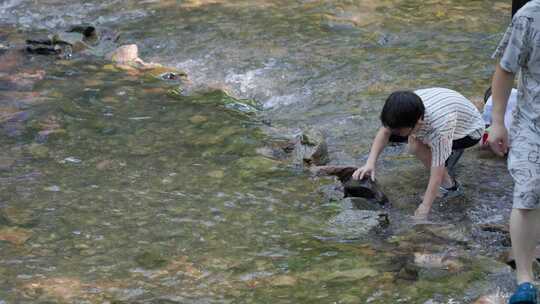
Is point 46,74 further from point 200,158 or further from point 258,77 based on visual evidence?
point 200,158

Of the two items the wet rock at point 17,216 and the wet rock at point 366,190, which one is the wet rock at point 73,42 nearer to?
the wet rock at point 17,216

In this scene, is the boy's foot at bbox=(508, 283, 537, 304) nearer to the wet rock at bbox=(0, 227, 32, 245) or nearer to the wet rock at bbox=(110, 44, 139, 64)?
the wet rock at bbox=(0, 227, 32, 245)

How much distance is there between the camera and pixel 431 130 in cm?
479

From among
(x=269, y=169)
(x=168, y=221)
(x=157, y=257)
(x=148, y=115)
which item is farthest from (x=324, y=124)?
(x=157, y=257)

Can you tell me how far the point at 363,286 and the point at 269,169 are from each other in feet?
5.91

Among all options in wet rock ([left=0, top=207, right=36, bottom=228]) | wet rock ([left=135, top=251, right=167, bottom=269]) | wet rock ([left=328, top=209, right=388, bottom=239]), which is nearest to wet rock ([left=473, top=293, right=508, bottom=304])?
wet rock ([left=328, top=209, right=388, bottom=239])

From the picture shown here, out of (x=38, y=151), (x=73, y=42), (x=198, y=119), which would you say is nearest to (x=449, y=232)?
(x=198, y=119)

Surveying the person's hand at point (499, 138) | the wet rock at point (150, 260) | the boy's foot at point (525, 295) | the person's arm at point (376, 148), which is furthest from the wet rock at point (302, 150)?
the boy's foot at point (525, 295)

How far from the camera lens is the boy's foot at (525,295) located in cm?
349

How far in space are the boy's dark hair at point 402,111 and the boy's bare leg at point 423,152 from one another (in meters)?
0.31

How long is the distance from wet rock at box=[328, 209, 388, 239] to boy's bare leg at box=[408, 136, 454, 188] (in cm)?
44

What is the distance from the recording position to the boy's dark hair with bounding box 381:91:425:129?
4.57m

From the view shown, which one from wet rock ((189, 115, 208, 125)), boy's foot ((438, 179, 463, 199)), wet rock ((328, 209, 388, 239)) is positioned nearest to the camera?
wet rock ((328, 209, 388, 239))

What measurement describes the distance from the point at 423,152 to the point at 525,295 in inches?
62.9
